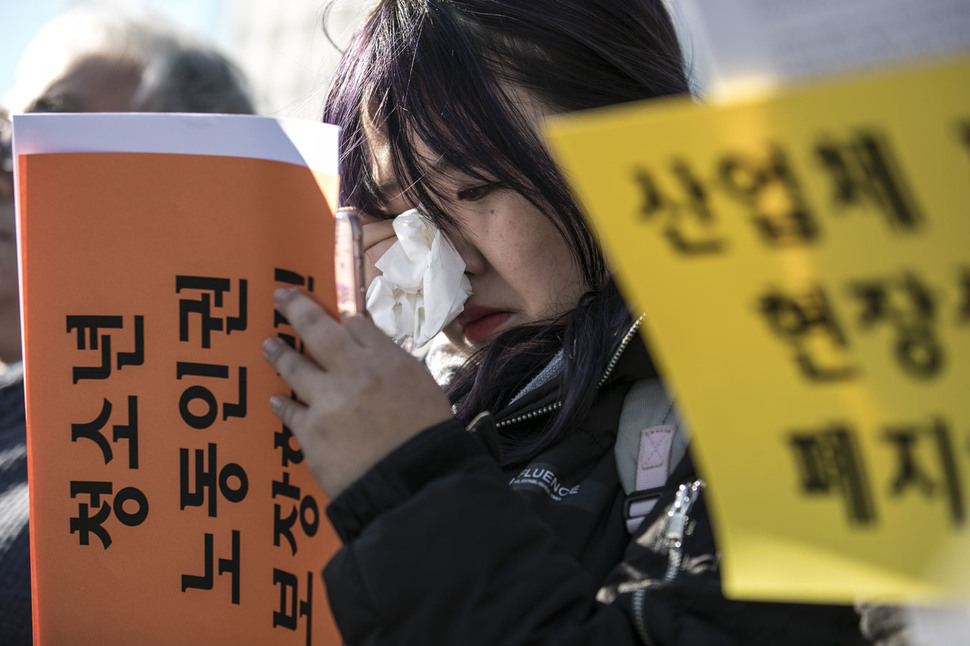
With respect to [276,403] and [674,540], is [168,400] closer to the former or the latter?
[276,403]

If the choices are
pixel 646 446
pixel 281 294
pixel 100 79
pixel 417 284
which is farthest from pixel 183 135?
pixel 100 79

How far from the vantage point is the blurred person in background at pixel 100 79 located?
189 cm

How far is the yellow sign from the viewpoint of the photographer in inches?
21.5

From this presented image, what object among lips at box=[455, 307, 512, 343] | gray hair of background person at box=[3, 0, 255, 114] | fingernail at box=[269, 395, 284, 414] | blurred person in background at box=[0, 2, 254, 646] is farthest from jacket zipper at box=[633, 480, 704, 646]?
gray hair of background person at box=[3, 0, 255, 114]

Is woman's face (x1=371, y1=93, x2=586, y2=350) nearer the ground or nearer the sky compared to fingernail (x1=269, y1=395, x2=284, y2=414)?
nearer the sky

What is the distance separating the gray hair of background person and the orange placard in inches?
43.0

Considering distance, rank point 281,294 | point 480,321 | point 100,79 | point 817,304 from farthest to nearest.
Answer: point 100,79 < point 480,321 < point 281,294 < point 817,304

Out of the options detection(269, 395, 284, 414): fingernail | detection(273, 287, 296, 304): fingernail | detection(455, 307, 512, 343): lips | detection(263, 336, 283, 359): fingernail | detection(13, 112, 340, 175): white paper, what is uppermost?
detection(13, 112, 340, 175): white paper

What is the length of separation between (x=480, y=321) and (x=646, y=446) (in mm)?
400

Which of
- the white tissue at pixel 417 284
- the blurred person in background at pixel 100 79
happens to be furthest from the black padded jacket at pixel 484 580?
the blurred person in background at pixel 100 79

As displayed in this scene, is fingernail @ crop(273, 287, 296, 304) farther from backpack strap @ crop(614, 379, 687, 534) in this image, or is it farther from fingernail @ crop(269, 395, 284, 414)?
backpack strap @ crop(614, 379, 687, 534)

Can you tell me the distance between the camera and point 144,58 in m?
2.01

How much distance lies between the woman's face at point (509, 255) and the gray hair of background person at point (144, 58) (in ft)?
3.15

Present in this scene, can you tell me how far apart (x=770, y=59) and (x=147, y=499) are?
714 mm
